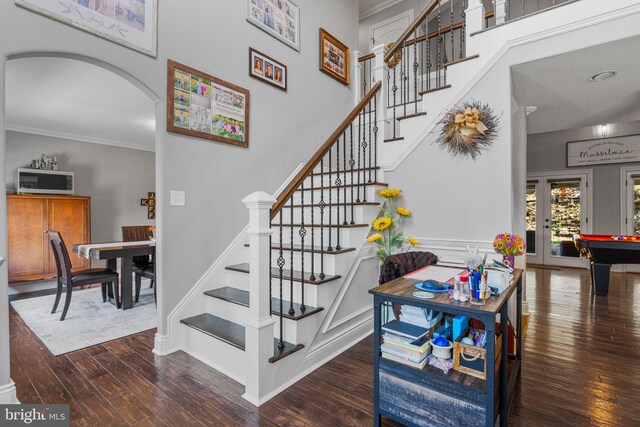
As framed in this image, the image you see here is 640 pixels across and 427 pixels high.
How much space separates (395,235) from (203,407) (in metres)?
2.04

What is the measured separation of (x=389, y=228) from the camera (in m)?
2.88

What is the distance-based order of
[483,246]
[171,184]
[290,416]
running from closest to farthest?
[290,416], [171,184], [483,246]

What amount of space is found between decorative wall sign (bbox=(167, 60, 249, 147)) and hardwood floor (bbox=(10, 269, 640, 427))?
1.87 metres

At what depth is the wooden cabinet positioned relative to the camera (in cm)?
469

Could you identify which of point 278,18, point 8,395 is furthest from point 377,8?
point 8,395

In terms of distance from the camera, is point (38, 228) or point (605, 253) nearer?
point (605, 253)

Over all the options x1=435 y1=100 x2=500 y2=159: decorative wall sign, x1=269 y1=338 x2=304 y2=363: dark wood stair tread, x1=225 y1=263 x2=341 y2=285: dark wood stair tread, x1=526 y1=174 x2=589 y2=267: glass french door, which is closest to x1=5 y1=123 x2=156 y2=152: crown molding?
x1=225 y1=263 x2=341 y2=285: dark wood stair tread

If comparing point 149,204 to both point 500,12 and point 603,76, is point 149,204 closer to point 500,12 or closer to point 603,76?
point 500,12

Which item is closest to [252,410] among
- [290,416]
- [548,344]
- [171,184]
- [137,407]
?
[290,416]

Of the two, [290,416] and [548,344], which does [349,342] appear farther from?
[548,344]

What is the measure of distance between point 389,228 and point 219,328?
1.68m

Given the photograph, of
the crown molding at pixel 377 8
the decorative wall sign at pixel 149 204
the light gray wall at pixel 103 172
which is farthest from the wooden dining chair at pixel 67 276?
the crown molding at pixel 377 8

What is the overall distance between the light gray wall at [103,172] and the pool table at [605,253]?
7.86 metres

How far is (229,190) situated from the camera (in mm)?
2986
